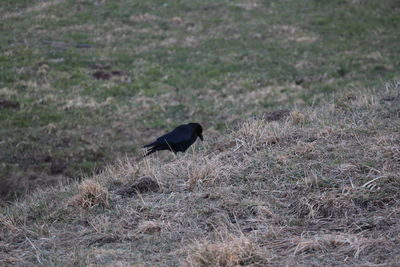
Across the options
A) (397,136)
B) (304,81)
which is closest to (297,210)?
(397,136)

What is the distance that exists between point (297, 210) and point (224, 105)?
11625 millimetres

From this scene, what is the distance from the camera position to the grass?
4.30 m

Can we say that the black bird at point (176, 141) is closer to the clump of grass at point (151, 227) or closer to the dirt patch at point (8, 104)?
the clump of grass at point (151, 227)

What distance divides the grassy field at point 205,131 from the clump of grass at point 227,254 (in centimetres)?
1

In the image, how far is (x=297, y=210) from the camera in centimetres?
507

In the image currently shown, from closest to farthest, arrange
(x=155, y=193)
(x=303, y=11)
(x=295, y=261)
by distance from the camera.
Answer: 1. (x=295, y=261)
2. (x=155, y=193)
3. (x=303, y=11)

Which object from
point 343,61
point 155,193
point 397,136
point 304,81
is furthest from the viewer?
point 343,61

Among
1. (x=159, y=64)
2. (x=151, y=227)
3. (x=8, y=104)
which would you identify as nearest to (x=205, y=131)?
(x=8, y=104)

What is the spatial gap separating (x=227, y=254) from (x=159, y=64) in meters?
16.6

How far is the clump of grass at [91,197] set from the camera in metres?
5.66

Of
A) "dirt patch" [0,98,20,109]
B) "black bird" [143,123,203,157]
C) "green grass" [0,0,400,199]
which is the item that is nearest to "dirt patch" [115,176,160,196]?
"black bird" [143,123,203,157]

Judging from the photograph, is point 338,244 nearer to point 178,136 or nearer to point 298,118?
point 298,118

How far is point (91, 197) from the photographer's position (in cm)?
571

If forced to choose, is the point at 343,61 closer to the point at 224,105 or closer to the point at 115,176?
the point at 224,105
